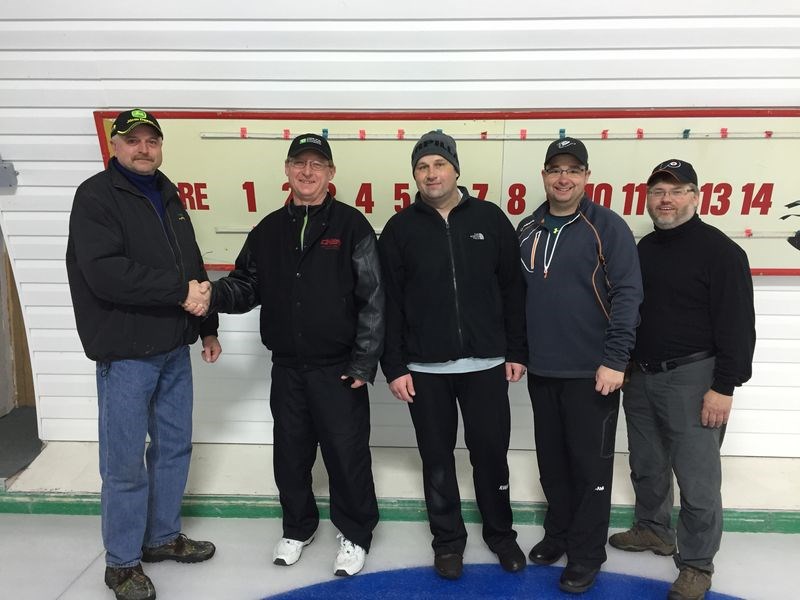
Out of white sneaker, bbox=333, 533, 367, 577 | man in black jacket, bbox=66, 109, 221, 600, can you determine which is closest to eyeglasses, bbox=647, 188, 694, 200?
man in black jacket, bbox=66, 109, 221, 600

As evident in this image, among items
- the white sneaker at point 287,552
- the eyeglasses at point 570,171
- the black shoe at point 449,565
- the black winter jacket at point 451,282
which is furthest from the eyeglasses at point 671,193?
the white sneaker at point 287,552

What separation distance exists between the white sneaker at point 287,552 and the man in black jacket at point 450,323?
64cm

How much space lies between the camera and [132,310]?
80.2 inches

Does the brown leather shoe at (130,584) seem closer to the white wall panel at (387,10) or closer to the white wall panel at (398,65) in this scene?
the white wall panel at (398,65)

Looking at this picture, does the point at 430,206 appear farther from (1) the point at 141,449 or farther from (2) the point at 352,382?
(1) the point at 141,449

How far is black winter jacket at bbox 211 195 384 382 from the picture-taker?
209 centimetres

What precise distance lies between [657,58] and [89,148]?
293 cm

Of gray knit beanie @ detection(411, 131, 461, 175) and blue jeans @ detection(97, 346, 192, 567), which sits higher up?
gray knit beanie @ detection(411, 131, 461, 175)

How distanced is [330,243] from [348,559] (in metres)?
1.36

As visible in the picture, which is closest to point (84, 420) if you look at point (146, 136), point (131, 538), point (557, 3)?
point (131, 538)

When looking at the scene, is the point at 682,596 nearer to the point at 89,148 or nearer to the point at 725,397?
the point at 725,397

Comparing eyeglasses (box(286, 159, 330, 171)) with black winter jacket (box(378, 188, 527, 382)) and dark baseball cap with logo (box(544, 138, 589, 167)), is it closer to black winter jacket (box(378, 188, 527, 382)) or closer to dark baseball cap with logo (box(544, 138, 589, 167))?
black winter jacket (box(378, 188, 527, 382))

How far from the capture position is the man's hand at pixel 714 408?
1.95 metres

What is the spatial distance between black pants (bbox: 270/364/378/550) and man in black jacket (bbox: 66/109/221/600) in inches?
18.4
